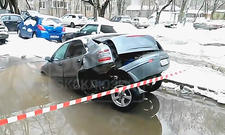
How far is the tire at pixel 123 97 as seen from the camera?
13.7 feet

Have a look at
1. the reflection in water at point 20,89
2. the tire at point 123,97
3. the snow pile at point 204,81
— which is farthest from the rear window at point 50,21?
the tire at point 123,97

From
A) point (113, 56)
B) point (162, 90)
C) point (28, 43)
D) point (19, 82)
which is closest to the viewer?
point (113, 56)

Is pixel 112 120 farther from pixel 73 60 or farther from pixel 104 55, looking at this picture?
pixel 73 60

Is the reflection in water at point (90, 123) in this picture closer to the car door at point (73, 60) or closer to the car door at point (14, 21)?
the car door at point (73, 60)

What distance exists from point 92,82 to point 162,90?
229cm

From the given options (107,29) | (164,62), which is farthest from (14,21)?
(164,62)

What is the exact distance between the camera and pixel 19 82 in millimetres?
6238

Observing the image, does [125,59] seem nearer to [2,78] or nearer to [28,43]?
[2,78]

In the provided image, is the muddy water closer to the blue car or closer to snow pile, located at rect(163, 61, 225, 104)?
snow pile, located at rect(163, 61, 225, 104)

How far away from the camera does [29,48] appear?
35.7 ft

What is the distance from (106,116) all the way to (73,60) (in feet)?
5.55

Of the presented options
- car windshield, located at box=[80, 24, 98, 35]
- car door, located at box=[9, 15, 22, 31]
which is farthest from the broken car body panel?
car door, located at box=[9, 15, 22, 31]

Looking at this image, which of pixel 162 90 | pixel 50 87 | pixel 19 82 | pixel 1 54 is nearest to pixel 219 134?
pixel 162 90

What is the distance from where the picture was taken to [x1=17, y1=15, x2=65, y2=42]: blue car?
12.3 meters
